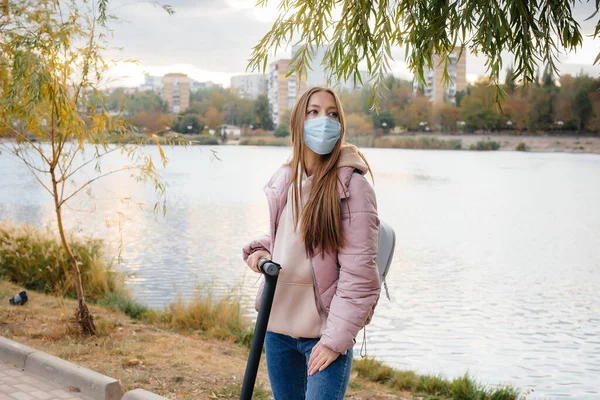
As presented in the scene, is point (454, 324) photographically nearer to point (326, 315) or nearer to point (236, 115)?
point (326, 315)

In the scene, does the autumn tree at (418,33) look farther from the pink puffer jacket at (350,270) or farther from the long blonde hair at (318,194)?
the pink puffer jacket at (350,270)

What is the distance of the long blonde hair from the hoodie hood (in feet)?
0.07

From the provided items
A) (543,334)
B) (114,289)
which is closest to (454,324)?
(543,334)

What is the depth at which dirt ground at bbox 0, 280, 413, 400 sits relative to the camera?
5012 mm

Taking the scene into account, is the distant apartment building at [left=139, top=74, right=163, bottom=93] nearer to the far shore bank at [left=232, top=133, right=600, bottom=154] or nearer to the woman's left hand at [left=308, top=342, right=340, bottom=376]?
the woman's left hand at [left=308, top=342, right=340, bottom=376]

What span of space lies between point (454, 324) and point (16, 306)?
6823 mm

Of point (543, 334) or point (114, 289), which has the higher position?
point (114, 289)

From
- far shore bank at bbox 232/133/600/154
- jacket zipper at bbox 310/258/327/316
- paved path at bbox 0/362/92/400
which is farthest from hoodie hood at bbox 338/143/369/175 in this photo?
far shore bank at bbox 232/133/600/154

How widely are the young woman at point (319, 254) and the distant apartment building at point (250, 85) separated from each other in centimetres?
7394

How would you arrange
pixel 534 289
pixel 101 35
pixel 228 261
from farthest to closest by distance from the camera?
pixel 228 261 < pixel 534 289 < pixel 101 35

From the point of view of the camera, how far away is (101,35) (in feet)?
20.6

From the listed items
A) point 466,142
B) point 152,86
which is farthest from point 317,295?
point 152,86

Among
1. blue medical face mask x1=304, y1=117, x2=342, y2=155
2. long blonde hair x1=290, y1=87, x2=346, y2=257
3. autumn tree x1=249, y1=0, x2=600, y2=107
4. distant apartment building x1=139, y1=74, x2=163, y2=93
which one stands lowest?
long blonde hair x1=290, y1=87, x2=346, y2=257

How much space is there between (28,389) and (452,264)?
534 inches
